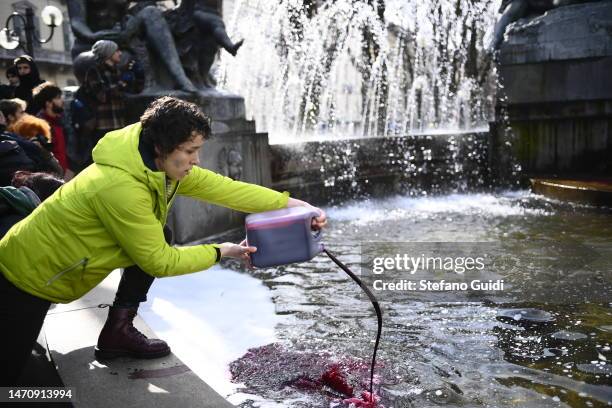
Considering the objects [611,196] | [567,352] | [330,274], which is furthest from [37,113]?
[611,196]

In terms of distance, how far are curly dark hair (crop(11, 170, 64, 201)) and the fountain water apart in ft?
43.8

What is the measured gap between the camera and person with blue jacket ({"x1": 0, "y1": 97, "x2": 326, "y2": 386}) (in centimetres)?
242

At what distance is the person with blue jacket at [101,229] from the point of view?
2422mm

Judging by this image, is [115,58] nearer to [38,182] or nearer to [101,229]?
[38,182]

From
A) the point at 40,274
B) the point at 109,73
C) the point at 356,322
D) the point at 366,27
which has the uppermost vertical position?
the point at 366,27

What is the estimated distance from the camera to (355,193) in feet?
29.2

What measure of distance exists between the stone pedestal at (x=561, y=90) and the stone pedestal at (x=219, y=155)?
4.47 metres

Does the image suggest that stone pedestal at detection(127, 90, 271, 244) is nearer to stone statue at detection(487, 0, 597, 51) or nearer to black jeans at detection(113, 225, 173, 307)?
black jeans at detection(113, 225, 173, 307)

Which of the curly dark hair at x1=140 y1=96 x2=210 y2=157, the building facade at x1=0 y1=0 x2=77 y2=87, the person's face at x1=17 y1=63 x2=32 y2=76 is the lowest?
the curly dark hair at x1=140 y1=96 x2=210 y2=157

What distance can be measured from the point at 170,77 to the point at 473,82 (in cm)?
1900

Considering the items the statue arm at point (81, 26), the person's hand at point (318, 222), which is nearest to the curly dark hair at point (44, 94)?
the statue arm at point (81, 26)

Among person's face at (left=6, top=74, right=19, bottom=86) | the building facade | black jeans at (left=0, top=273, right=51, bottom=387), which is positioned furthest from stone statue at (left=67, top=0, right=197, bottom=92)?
the building facade

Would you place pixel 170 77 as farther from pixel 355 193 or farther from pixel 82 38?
pixel 355 193

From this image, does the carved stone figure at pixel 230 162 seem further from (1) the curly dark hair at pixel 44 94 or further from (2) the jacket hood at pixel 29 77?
(2) the jacket hood at pixel 29 77
